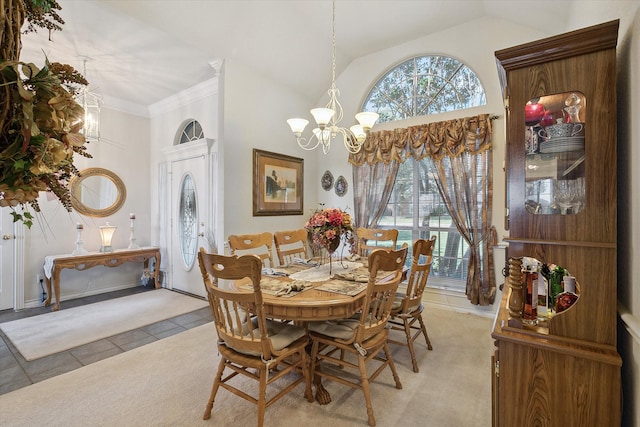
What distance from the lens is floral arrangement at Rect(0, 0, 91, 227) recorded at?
21.4 inches

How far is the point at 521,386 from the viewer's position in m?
1.35

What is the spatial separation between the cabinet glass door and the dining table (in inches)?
45.1

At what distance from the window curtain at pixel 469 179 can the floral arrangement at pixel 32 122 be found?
403 centimetres

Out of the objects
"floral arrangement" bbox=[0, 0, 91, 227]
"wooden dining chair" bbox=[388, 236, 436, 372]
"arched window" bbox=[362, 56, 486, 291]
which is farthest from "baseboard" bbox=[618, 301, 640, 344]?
"arched window" bbox=[362, 56, 486, 291]

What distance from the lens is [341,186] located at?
16.7 feet

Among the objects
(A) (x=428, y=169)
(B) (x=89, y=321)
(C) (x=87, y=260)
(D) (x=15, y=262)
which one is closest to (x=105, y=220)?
(C) (x=87, y=260)

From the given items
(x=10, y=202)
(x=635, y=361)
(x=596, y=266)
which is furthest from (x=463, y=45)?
(x=10, y=202)

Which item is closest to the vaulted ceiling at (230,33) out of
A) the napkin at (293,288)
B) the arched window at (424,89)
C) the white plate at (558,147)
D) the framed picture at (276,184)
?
the arched window at (424,89)

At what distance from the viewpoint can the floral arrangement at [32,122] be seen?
54 centimetres

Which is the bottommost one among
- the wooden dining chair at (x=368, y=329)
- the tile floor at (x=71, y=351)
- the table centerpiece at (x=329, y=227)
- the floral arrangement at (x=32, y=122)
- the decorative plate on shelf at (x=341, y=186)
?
the tile floor at (x=71, y=351)

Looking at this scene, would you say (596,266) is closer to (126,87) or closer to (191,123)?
(191,123)

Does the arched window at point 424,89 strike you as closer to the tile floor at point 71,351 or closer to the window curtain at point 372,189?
the window curtain at point 372,189

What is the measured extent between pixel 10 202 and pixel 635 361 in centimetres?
212

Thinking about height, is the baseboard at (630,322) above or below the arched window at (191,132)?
below
